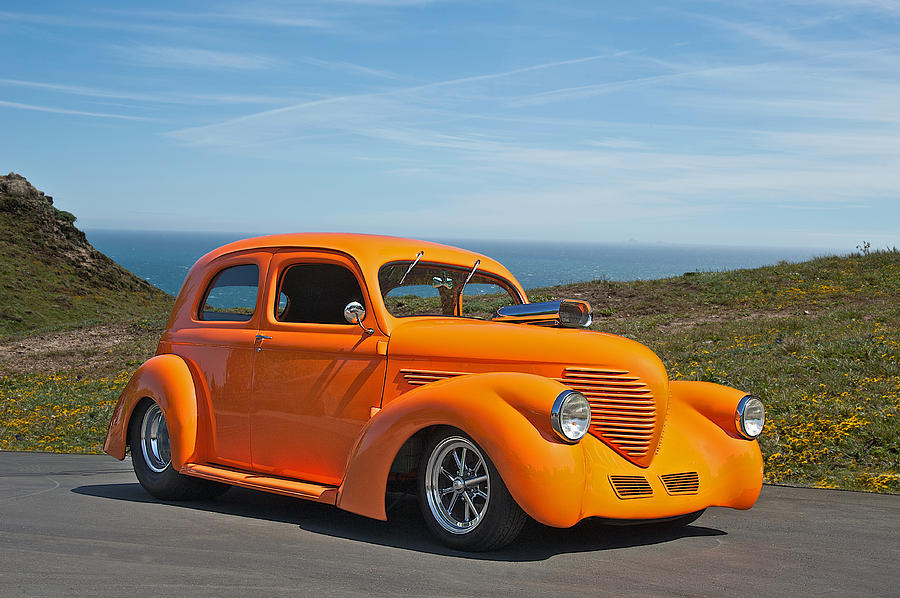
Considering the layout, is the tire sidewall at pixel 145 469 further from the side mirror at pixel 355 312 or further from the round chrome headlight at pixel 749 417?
the round chrome headlight at pixel 749 417

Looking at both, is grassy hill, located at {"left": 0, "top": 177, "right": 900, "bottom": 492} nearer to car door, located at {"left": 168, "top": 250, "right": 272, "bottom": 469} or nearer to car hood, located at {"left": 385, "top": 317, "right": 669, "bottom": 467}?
car hood, located at {"left": 385, "top": 317, "right": 669, "bottom": 467}

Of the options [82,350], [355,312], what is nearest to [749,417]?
[355,312]

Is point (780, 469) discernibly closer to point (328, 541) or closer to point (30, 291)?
point (328, 541)

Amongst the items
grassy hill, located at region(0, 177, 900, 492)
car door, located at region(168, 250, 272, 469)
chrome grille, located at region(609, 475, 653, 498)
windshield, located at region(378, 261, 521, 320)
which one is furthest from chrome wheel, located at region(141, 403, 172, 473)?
grassy hill, located at region(0, 177, 900, 492)

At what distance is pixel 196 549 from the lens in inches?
209

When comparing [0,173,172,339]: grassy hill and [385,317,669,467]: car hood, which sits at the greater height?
[0,173,172,339]: grassy hill

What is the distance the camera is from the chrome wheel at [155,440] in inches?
291

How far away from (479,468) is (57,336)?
22.2m

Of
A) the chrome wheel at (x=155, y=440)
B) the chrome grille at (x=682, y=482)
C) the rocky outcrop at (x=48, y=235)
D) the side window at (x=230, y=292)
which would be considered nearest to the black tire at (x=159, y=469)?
the chrome wheel at (x=155, y=440)

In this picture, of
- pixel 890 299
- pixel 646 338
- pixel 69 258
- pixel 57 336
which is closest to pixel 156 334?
pixel 57 336

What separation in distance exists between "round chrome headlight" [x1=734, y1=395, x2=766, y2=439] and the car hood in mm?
695

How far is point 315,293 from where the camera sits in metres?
6.84

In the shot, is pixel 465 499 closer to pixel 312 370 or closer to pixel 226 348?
pixel 312 370

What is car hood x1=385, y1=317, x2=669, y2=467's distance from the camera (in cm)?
552
